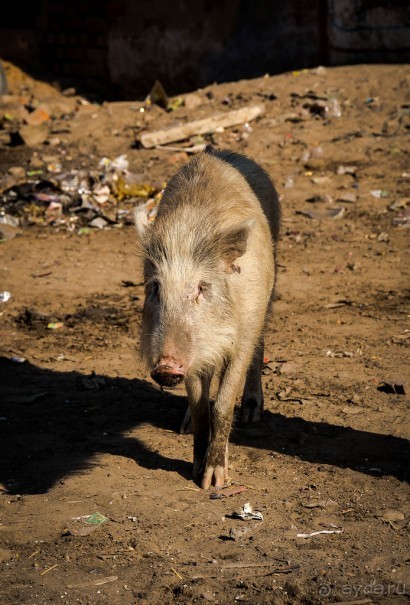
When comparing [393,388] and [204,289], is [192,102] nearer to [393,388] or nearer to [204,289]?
[393,388]

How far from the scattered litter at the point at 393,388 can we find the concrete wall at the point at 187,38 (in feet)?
25.1

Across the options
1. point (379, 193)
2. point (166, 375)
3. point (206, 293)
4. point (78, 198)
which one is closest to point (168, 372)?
point (166, 375)

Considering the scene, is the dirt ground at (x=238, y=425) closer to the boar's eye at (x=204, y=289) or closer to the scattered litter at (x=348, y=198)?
the scattered litter at (x=348, y=198)

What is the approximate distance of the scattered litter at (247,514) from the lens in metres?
4.04

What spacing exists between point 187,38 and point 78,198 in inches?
219

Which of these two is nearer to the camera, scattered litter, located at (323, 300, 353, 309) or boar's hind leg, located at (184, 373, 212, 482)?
boar's hind leg, located at (184, 373, 212, 482)

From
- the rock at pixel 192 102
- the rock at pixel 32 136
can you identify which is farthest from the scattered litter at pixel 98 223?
the rock at pixel 192 102

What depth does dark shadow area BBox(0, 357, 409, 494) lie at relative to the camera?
15.2ft

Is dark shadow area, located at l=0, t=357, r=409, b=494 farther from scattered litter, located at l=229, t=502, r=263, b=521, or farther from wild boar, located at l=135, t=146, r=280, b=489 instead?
scattered litter, located at l=229, t=502, r=263, b=521

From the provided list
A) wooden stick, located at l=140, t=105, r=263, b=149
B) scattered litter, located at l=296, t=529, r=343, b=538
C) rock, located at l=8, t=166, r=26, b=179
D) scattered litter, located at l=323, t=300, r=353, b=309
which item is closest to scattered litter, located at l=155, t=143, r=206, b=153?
wooden stick, located at l=140, t=105, r=263, b=149

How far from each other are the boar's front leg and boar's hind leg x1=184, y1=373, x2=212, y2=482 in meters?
0.09

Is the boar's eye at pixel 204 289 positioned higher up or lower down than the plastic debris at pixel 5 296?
higher up

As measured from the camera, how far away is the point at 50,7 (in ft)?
52.2

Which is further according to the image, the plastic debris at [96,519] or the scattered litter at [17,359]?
the scattered litter at [17,359]
